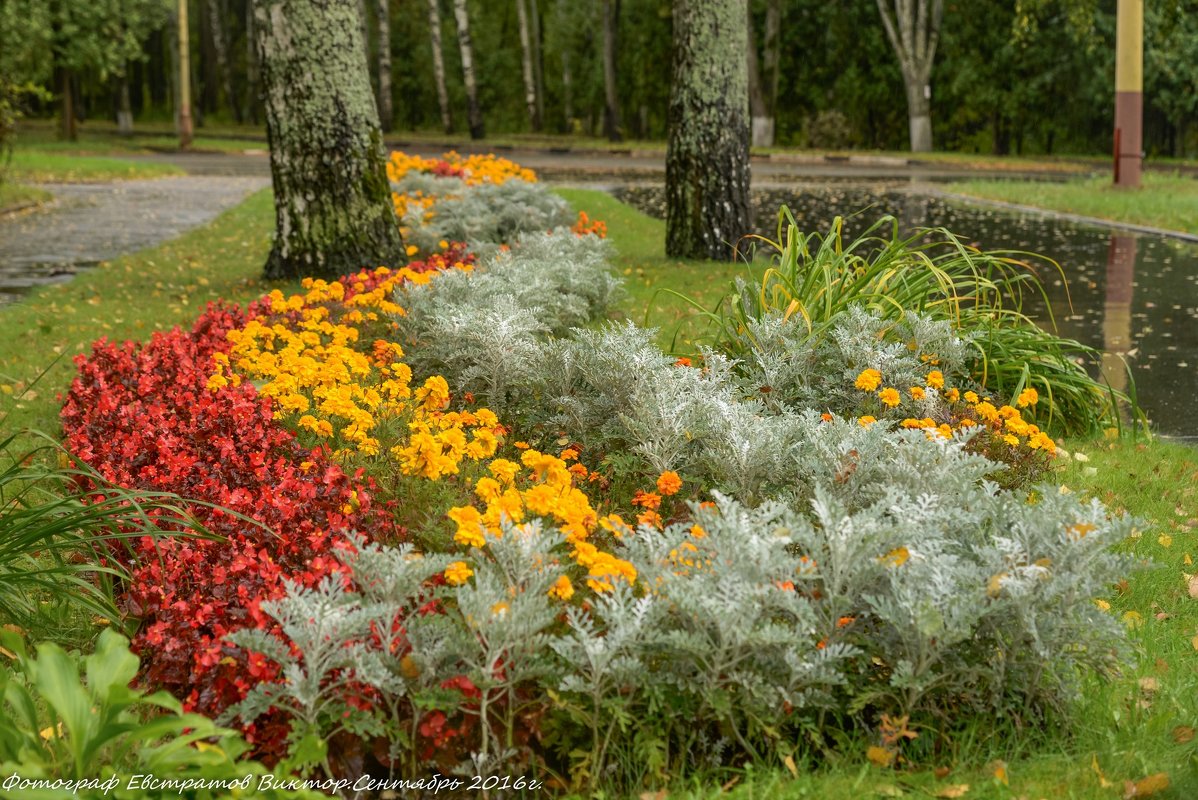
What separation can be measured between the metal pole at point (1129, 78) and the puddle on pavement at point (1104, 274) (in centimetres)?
228

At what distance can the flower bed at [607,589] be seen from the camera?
3119mm

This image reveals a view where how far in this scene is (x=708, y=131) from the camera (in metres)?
11.7

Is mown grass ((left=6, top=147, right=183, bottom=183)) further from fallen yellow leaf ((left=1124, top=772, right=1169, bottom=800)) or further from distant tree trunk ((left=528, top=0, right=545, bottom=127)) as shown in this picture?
fallen yellow leaf ((left=1124, top=772, right=1169, bottom=800))

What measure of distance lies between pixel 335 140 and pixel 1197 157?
32.6 metres

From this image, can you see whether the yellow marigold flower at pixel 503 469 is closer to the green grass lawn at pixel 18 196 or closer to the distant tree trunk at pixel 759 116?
the green grass lawn at pixel 18 196

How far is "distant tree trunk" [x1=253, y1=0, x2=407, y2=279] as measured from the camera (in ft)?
32.2

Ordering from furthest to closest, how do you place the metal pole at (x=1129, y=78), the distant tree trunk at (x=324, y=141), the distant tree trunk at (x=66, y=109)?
the distant tree trunk at (x=66, y=109)
the metal pole at (x=1129, y=78)
the distant tree trunk at (x=324, y=141)

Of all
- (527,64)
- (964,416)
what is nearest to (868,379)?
(964,416)

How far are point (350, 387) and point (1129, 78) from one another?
1669cm

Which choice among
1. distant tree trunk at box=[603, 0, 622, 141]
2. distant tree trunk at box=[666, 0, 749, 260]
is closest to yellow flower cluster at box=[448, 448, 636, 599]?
distant tree trunk at box=[666, 0, 749, 260]

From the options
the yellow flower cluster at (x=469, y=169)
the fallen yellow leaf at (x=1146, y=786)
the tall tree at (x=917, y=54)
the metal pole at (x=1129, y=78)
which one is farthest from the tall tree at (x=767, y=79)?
the fallen yellow leaf at (x=1146, y=786)

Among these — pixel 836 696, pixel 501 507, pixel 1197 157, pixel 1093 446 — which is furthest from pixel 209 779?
pixel 1197 157

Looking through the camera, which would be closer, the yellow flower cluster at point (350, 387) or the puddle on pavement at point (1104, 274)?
the yellow flower cluster at point (350, 387)

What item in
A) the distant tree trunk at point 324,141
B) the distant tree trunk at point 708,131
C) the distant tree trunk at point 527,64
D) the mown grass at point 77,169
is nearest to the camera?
the distant tree trunk at point 324,141
